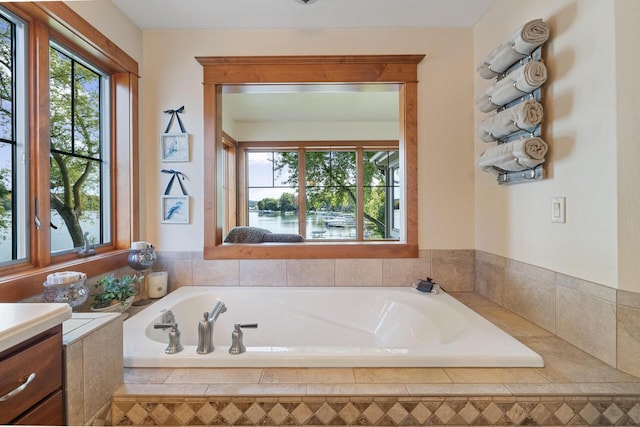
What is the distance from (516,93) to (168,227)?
2.34m

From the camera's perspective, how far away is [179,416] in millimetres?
1053

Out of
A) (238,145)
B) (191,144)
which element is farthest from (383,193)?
(191,144)

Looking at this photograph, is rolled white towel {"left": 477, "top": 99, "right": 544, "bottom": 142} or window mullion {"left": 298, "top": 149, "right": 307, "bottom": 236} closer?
rolled white towel {"left": 477, "top": 99, "right": 544, "bottom": 142}

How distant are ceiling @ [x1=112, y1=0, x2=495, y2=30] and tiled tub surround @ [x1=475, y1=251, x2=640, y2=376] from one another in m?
1.65

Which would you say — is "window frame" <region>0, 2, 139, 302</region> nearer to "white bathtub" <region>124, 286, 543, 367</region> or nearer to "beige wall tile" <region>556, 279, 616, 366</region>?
"white bathtub" <region>124, 286, 543, 367</region>

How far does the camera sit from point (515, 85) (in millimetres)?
1544

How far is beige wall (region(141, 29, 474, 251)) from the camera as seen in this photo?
2166 millimetres

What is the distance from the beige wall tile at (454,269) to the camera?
2.19 metres

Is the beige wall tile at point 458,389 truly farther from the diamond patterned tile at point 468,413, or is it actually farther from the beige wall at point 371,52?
the beige wall at point 371,52

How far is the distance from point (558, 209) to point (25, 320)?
199 cm

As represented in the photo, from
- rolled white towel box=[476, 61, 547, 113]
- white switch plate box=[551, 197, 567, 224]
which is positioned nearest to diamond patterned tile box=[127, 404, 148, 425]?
white switch plate box=[551, 197, 567, 224]

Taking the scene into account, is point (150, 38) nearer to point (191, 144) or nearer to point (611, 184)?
point (191, 144)

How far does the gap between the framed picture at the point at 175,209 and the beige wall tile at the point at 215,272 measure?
326 mm

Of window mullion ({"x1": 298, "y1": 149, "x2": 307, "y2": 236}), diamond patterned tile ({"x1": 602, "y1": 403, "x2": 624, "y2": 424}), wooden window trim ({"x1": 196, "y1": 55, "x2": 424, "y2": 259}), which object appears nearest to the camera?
diamond patterned tile ({"x1": 602, "y1": 403, "x2": 624, "y2": 424})
